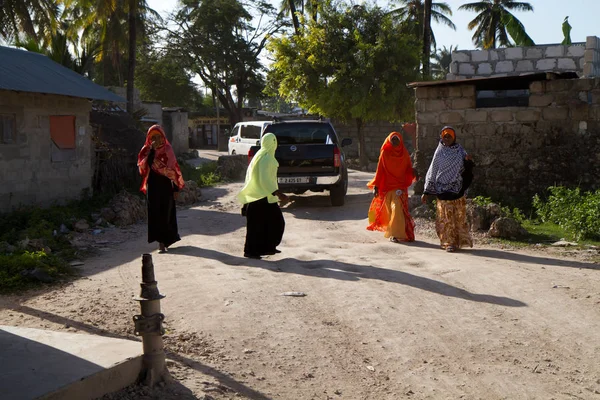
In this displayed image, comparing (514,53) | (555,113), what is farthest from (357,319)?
(514,53)

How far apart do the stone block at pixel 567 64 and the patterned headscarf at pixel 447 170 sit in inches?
325

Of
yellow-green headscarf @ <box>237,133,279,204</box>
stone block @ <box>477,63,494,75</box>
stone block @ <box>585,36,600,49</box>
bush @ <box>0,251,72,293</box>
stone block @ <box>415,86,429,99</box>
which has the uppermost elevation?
stone block @ <box>585,36,600,49</box>

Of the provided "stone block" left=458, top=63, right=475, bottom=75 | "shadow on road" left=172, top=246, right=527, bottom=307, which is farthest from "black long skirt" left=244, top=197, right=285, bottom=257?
"stone block" left=458, top=63, right=475, bottom=75

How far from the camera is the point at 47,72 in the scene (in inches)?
530

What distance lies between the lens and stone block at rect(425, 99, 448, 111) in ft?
38.8

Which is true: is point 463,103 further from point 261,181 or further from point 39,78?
point 39,78

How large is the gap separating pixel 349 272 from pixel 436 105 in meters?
5.21

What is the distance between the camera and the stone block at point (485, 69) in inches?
635

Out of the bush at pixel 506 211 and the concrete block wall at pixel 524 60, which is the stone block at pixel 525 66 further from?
the bush at pixel 506 211

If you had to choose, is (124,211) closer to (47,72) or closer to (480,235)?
(47,72)

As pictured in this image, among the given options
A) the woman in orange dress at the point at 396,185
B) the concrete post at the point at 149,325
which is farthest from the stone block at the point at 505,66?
the concrete post at the point at 149,325

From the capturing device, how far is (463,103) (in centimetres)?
1172

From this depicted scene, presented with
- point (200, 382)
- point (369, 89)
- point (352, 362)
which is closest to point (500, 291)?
point (352, 362)

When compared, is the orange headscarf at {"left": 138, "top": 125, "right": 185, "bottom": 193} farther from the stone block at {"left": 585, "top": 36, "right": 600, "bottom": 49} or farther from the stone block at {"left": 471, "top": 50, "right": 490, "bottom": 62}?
the stone block at {"left": 585, "top": 36, "right": 600, "bottom": 49}
